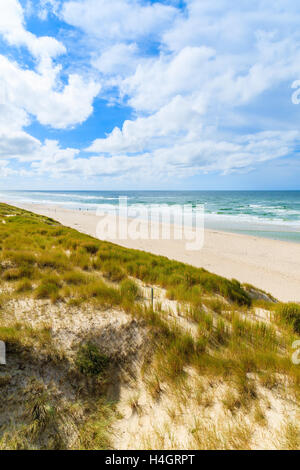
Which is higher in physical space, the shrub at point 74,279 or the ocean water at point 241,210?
the ocean water at point 241,210

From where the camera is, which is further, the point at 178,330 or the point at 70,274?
the point at 70,274

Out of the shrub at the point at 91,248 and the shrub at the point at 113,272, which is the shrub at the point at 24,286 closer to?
the shrub at the point at 113,272

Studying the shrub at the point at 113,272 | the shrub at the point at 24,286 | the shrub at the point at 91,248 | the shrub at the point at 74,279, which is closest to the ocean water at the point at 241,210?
the shrub at the point at 91,248

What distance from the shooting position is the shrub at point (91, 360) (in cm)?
299

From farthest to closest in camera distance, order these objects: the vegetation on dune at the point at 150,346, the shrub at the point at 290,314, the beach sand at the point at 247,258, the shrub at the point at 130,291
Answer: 1. the beach sand at the point at 247,258
2. the shrub at the point at 130,291
3. the shrub at the point at 290,314
4. the vegetation on dune at the point at 150,346

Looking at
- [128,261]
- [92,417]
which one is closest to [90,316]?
[92,417]

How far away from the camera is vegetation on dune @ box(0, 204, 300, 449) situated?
7.68 feet

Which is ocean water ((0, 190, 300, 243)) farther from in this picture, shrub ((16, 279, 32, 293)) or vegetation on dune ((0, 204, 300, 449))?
shrub ((16, 279, 32, 293))

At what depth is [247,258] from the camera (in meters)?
15.5

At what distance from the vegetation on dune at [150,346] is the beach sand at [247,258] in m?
6.10

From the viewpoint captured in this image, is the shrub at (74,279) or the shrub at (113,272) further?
the shrub at (113,272)
